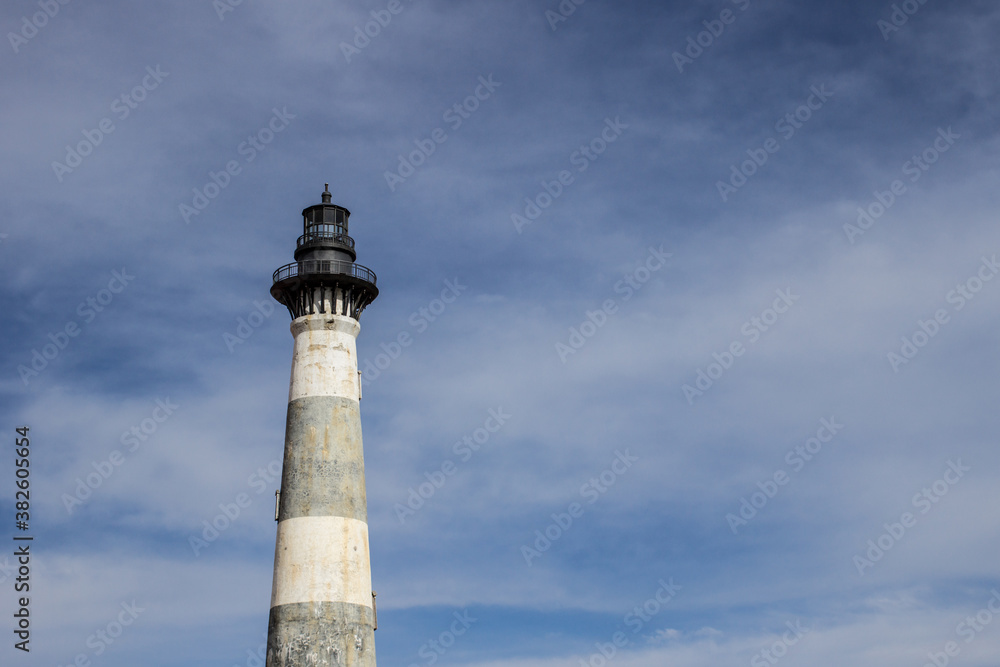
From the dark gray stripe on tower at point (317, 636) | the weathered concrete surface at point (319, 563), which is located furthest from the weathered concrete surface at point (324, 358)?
the dark gray stripe on tower at point (317, 636)

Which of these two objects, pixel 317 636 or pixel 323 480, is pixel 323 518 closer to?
pixel 323 480

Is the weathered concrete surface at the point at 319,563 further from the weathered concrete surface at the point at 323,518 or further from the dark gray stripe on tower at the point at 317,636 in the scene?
the dark gray stripe on tower at the point at 317,636

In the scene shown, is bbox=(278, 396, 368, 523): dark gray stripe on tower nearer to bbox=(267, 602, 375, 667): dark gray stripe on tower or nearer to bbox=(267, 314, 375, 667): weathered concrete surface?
bbox=(267, 314, 375, 667): weathered concrete surface

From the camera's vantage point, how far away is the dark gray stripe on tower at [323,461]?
45.3 meters

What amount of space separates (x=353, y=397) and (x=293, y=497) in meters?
4.83

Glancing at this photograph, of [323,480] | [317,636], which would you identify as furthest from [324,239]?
[317,636]

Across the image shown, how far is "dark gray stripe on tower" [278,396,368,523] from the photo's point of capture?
149 feet

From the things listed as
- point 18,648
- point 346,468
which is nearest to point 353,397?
point 346,468

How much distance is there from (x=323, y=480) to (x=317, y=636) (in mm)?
6014

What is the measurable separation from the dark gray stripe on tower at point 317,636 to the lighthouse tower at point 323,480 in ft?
0.12

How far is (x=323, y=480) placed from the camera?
45.5 m

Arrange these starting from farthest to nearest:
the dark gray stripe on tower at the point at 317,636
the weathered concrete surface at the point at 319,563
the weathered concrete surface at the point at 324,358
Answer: the weathered concrete surface at the point at 324,358 → the weathered concrete surface at the point at 319,563 → the dark gray stripe on tower at the point at 317,636

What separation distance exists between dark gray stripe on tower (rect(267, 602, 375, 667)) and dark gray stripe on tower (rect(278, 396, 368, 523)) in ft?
12.0

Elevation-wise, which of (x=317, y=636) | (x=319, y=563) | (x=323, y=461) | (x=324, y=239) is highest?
(x=324, y=239)
